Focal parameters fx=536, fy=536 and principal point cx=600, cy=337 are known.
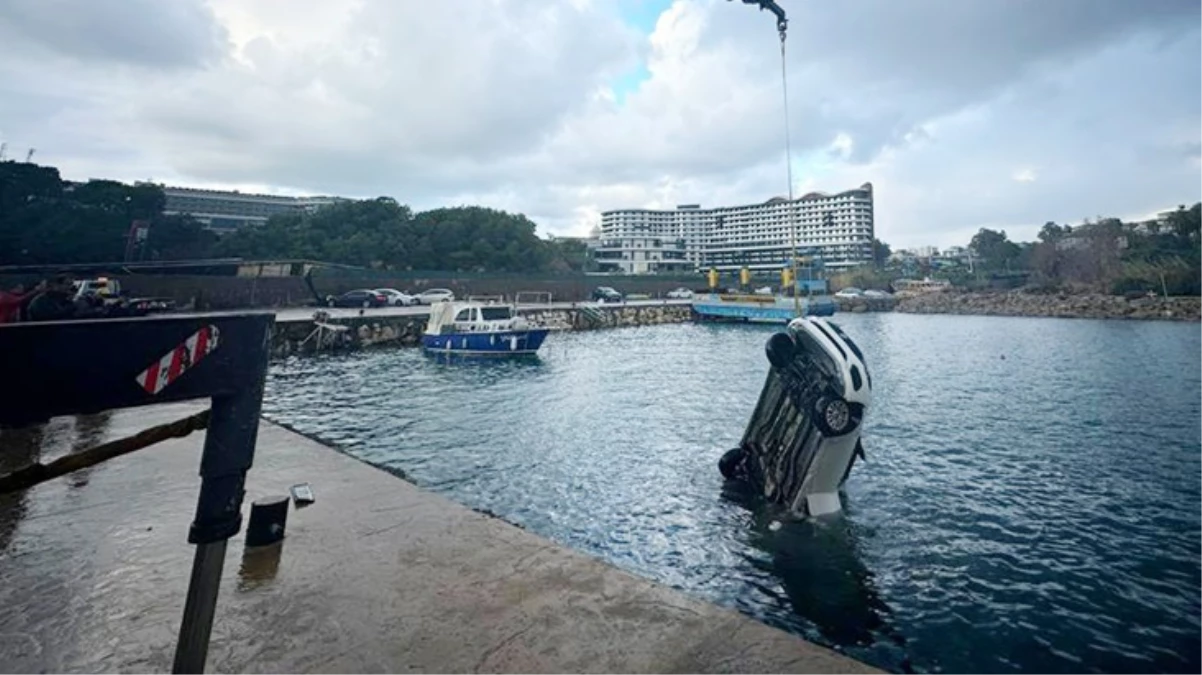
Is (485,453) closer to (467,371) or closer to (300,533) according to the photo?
(300,533)

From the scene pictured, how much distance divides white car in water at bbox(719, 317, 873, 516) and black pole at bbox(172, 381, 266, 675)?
5835 mm

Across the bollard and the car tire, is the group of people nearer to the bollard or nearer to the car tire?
the bollard

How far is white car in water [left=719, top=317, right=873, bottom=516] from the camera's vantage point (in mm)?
6297

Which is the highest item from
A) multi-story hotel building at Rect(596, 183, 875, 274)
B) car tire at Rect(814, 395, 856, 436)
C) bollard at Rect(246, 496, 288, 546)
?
multi-story hotel building at Rect(596, 183, 875, 274)

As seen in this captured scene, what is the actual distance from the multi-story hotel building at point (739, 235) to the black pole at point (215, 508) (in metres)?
112

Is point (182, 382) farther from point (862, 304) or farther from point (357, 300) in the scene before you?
point (862, 304)

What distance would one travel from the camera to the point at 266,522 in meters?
4.24

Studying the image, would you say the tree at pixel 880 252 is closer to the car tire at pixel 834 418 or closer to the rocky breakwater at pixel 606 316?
the rocky breakwater at pixel 606 316

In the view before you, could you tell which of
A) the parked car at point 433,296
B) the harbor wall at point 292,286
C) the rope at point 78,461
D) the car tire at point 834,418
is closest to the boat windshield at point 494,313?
the parked car at point 433,296

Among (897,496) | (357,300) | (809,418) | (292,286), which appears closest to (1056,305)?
(897,496)

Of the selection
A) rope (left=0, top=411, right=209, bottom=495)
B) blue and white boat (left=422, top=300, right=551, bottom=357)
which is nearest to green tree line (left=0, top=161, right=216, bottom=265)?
blue and white boat (left=422, top=300, right=551, bottom=357)

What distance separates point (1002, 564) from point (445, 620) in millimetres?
5867

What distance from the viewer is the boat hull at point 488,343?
2378cm

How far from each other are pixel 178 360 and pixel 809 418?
639 cm
